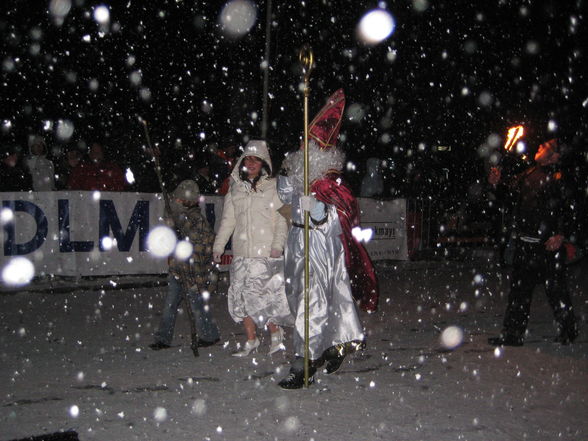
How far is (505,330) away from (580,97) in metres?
28.1

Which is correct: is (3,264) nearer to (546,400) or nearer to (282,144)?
(546,400)

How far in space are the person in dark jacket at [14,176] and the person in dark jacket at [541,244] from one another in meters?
8.48

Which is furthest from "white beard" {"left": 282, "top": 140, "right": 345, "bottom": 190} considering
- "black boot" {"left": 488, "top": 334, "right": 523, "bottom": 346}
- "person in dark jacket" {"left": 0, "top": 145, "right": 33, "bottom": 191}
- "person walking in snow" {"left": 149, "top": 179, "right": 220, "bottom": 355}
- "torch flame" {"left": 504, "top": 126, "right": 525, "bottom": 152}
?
"torch flame" {"left": 504, "top": 126, "right": 525, "bottom": 152}

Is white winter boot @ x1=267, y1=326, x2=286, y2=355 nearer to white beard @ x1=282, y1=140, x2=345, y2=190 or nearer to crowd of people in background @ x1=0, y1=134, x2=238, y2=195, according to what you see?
white beard @ x1=282, y1=140, x2=345, y2=190

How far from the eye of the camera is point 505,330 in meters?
6.67

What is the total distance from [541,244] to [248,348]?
2877mm

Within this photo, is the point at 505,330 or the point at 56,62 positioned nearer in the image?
the point at 505,330

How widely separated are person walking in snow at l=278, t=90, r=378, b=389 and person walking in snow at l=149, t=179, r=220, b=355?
131 cm

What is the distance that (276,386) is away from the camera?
5273 mm

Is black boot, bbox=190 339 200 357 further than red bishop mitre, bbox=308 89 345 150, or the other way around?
black boot, bbox=190 339 200 357

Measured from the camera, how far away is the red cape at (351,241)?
539 centimetres

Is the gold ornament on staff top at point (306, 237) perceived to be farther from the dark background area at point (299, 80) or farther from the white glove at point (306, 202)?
the dark background area at point (299, 80)

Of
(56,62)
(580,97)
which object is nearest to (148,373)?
(56,62)

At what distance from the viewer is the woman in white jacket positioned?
6348 mm
